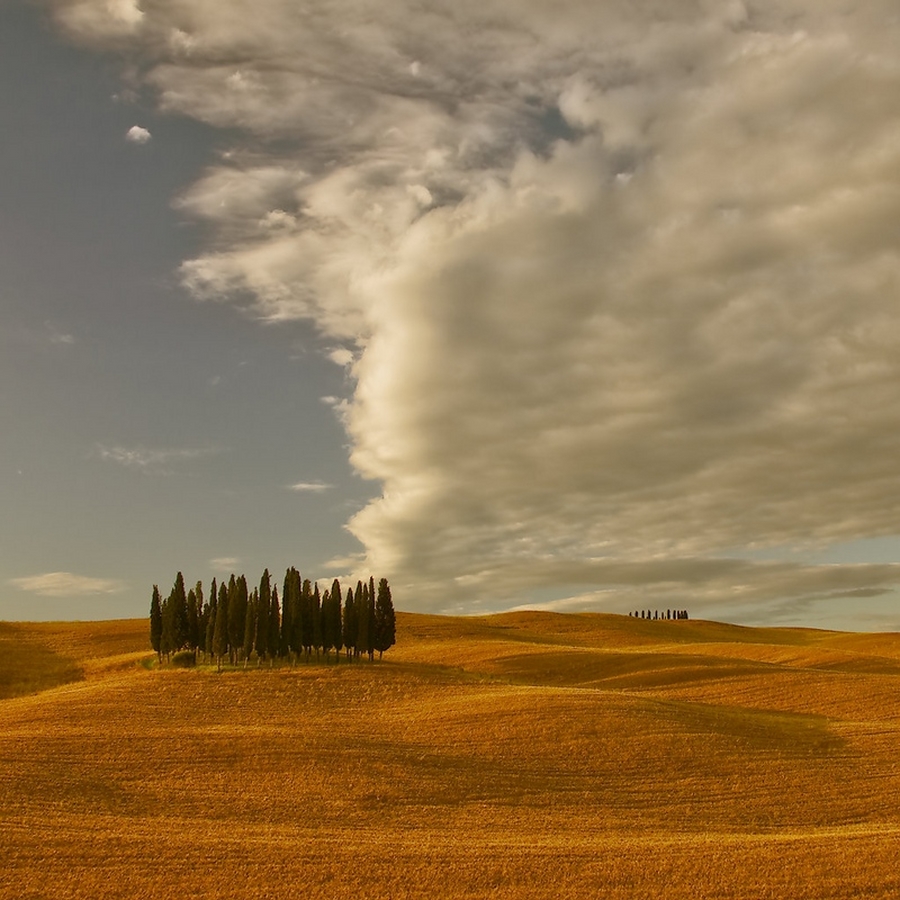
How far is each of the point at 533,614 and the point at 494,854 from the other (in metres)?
132

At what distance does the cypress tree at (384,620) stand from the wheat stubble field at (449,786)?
13.1m

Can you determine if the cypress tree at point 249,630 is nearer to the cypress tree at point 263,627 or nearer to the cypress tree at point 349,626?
the cypress tree at point 263,627

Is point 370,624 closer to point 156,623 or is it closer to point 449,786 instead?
point 156,623

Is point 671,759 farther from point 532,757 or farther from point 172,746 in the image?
point 172,746

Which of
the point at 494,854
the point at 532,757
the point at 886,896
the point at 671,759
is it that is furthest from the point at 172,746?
the point at 886,896

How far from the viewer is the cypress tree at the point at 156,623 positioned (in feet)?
308

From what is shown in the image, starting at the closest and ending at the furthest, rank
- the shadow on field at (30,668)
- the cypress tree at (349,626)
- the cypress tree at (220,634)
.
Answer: the shadow on field at (30,668) < the cypress tree at (220,634) < the cypress tree at (349,626)

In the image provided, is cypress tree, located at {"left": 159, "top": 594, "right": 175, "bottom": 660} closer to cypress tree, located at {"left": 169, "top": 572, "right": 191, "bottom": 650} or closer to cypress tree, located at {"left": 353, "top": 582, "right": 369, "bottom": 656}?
cypress tree, located at {"left": 169, "top": 572, "right": 191, "bottom": 650}

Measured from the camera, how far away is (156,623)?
94562 mm

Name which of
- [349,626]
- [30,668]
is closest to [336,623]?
[349,626]

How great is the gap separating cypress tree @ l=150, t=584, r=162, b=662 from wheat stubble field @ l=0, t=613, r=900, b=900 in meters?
18.6

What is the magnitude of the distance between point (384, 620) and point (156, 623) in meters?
23.9

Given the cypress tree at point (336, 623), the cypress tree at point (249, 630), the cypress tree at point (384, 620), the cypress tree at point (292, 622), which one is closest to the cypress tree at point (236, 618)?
the cypress tree at point (249, 630)

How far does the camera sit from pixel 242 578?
93.4 m
